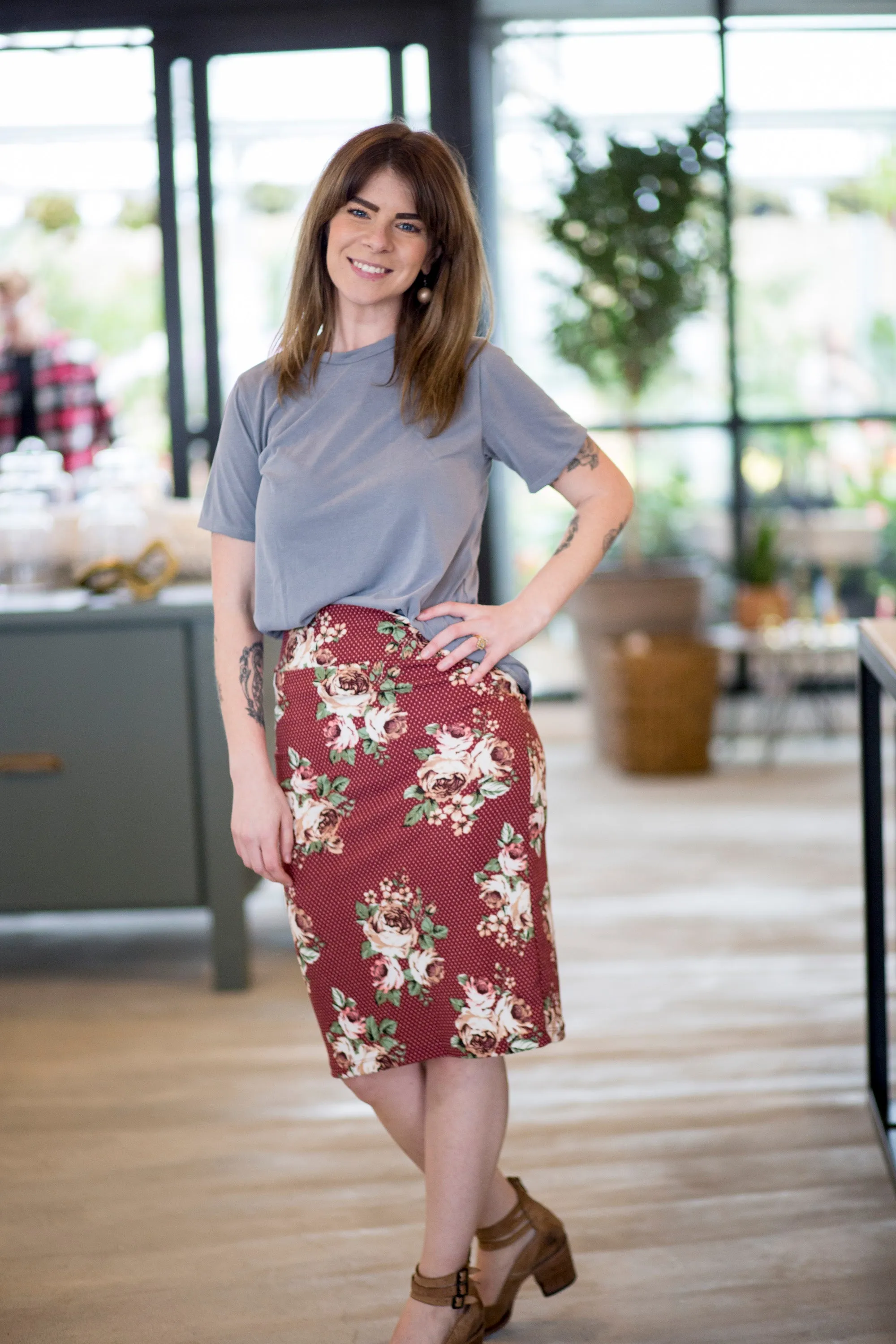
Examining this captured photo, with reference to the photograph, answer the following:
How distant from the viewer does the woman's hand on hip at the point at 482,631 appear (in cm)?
154

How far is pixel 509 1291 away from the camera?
1729 millimetres

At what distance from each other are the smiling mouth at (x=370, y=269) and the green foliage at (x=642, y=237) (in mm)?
3880

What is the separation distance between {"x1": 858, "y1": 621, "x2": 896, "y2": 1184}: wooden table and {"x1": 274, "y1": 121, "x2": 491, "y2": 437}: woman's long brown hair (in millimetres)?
810

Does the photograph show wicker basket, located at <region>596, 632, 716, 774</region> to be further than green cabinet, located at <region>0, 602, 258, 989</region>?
Yes

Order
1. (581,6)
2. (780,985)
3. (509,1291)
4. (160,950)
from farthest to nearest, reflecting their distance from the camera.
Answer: (581,6), (160,950), (780,985), (509,1291)

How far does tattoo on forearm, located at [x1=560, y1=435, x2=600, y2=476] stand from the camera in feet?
5.39

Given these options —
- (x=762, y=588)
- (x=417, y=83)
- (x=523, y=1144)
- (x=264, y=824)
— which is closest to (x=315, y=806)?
(x=264, y=824)

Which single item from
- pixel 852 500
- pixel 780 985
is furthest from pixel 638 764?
pixel 780 985

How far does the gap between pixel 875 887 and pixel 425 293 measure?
1.12 meters

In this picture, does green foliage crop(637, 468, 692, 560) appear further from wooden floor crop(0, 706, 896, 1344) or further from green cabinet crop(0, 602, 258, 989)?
green cabinet crop(0, 602, 258, 989)

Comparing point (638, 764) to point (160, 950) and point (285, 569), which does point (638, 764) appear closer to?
point (160, 950)

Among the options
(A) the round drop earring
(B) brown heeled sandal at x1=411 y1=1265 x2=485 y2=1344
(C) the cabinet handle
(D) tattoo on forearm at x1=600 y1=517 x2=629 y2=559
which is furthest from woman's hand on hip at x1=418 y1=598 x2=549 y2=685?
(C) the cabinet handle

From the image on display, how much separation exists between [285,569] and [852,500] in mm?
4868

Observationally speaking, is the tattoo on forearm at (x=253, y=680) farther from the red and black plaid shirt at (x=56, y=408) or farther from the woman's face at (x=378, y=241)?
the red and black plaid shirt at (x=56, y=408)
